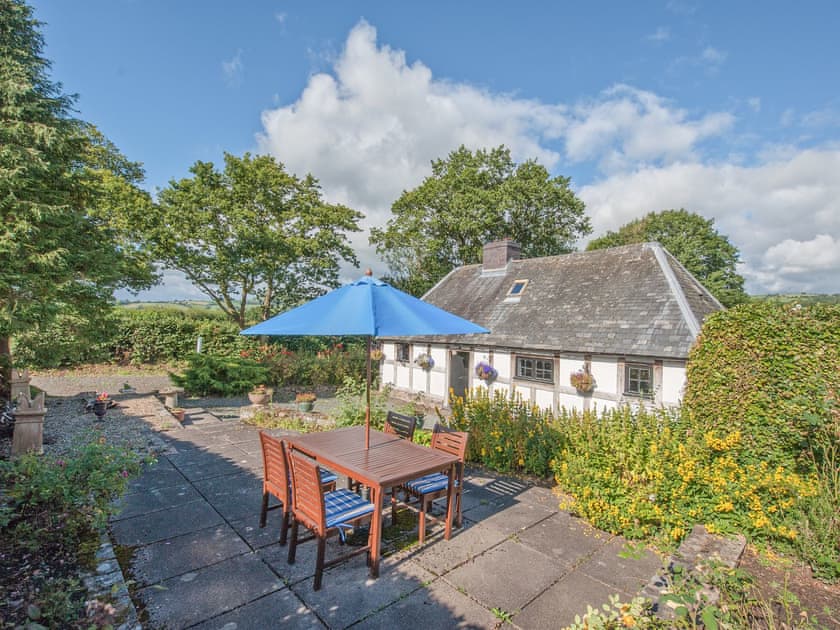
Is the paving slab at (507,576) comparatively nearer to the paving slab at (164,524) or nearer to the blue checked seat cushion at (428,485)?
the blue checked seat cushion at (428,485)

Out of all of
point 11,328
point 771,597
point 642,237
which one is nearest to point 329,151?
point 11,328

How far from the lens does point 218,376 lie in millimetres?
13383

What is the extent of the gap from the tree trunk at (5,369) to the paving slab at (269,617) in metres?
8.42

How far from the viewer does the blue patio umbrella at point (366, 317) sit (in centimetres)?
402

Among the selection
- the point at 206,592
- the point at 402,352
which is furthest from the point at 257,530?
the point at 402,352

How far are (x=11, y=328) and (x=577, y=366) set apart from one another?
1237 centimetres

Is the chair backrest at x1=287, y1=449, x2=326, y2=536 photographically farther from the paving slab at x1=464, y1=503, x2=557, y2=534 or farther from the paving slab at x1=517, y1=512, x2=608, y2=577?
the paving slab at x1=517, y1=512, x2=608, y2=577

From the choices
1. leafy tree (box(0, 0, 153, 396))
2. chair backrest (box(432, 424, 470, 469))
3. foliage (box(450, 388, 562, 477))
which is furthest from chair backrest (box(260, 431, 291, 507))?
leafy tree (box(0, 0, 153, 396))

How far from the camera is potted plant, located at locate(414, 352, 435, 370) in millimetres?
14802

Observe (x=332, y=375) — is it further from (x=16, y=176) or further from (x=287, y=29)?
(x=287, y=29)

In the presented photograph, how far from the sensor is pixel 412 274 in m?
28.6

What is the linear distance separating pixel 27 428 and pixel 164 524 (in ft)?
11.0

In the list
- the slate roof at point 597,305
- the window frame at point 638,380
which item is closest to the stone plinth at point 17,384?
the slate roof at point 597,305

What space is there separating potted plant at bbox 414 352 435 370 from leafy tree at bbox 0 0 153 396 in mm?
9441
